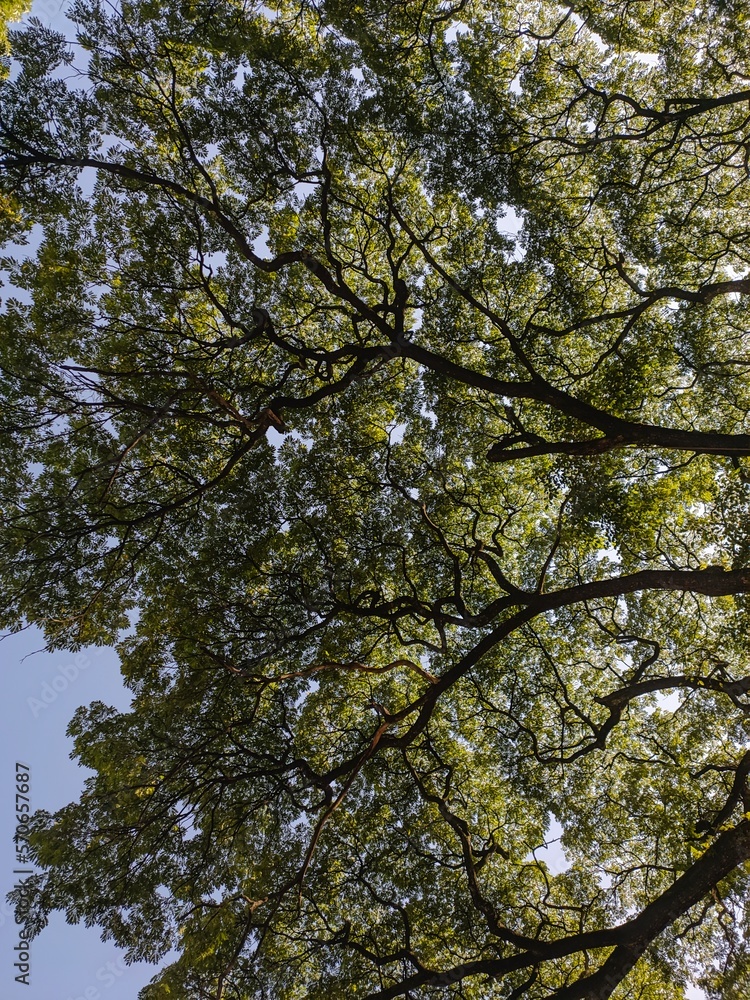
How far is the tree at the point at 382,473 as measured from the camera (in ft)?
26.2

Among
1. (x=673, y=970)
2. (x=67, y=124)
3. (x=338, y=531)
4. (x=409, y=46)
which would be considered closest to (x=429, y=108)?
(x=409, y=46)

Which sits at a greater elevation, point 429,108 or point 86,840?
point 429,108

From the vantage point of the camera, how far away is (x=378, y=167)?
9250 mm

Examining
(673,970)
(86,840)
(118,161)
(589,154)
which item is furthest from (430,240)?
(673,970)

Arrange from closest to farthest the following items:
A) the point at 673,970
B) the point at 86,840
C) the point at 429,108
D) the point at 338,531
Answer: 1. the point at 86,840
2. the point at 673,970
3. the point at 429,108
4. the point at 338,531

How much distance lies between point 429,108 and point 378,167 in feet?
3.53

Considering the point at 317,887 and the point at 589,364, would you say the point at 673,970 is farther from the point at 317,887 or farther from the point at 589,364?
the point at 589,364

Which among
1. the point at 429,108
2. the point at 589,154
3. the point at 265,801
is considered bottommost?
the point at 265,801

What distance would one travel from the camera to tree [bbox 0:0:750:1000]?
7984mm

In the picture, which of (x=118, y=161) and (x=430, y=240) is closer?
(x=118, y=161)

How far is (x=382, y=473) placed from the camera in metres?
9.69

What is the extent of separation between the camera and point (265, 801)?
7949 mm

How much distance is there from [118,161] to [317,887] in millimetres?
10941

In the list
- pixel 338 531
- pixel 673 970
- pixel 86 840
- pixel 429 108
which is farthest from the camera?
pixel 338 531
